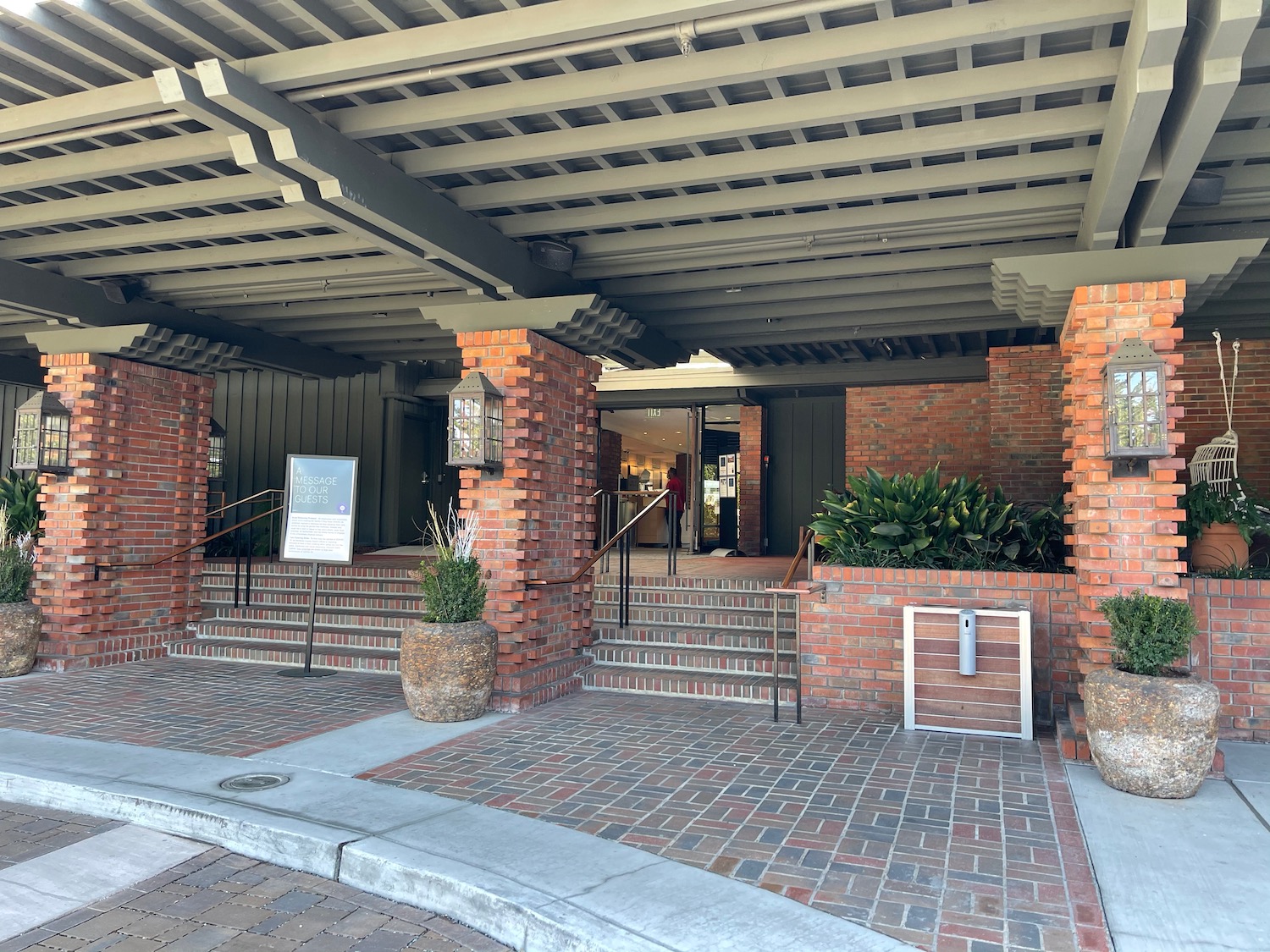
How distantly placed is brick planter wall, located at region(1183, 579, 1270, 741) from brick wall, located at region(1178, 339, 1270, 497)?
340cm

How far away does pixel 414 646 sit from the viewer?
538cm

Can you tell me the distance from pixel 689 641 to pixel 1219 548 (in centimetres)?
379

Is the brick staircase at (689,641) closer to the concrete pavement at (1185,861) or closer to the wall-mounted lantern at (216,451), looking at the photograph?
the concrete pavement at (1185,861)

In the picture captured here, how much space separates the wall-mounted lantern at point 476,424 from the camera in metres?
5.76

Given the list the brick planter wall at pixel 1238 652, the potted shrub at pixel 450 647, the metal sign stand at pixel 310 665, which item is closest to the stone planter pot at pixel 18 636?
the metal sign stand at pixel 310 665

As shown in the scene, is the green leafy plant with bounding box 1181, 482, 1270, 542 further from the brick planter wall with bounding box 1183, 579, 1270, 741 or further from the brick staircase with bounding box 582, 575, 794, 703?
the brick staircase with bounding box 582, 575, 794, 703

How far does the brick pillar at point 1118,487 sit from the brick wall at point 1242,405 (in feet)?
12.4

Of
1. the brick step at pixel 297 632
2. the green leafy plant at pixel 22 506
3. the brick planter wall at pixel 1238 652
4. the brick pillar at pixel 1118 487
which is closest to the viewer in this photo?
the brick pillar at pixel 1118 487

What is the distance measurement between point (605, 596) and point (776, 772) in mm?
3806

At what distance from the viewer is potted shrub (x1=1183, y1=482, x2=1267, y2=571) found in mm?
5500

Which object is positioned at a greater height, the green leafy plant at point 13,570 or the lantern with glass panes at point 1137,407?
the lantern with glass panes at point 1137,407

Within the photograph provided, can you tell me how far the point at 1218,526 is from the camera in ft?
18.6

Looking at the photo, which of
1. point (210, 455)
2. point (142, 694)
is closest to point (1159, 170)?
point (142, 694)

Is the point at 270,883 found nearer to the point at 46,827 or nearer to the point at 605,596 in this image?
the point at 46,827
